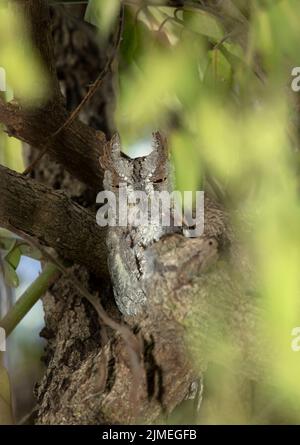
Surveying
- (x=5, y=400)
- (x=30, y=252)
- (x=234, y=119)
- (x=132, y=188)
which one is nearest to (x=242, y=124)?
(x=234, y=119)

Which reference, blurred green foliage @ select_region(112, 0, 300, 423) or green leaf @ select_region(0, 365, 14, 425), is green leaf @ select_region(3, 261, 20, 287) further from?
blurred green foliage @ select_region(112, 0, 300, 423)

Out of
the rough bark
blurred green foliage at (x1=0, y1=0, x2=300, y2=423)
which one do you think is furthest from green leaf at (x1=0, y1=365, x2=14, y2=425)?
blurred green foliage at (x1=0, y1=0, x2=300, y2=423)


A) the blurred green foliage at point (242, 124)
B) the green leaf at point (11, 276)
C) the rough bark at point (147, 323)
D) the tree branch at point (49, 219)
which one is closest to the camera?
the blurred green foliage at point (242, 124)

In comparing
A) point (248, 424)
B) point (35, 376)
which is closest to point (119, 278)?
point (248, 424)

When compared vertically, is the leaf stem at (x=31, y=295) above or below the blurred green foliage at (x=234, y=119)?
below

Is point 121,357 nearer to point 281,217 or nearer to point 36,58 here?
point 281,217

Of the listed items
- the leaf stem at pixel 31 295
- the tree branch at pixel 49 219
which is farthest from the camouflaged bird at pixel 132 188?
the leaf stem at pixel 31 295

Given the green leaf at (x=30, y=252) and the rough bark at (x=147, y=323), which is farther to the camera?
the green leaf at (x=30, y=252)

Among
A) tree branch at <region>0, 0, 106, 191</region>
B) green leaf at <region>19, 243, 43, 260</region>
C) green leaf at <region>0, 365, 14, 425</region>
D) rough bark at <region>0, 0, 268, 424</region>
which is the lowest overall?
green leaf at <region>0, 365, 14, 425</region>

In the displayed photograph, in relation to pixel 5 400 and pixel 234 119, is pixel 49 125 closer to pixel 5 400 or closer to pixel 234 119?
pixel 234 119

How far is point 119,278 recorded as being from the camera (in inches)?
49.9

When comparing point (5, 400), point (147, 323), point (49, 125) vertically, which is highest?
point (49, 125)

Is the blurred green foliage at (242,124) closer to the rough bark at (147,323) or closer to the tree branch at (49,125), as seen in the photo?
the rough bark at (147,323)
